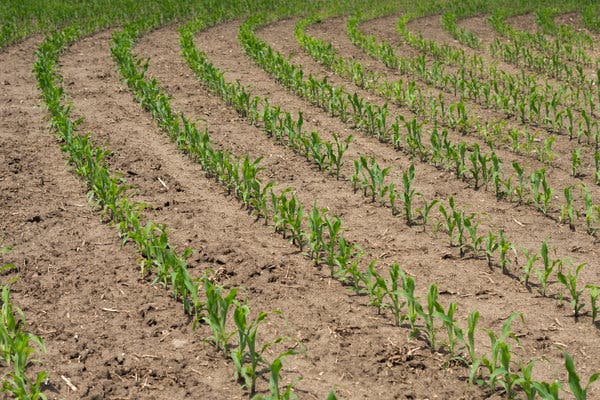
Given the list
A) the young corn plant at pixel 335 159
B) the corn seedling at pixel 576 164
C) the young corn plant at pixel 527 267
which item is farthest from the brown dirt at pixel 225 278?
the corn seedling at pixel 576 164

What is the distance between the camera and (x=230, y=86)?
9203 mm

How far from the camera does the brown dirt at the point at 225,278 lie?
151 inches

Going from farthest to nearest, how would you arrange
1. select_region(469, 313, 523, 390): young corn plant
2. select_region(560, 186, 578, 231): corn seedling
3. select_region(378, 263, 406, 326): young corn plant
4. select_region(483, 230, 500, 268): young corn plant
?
1. select_region(560, 186, 578, 231): corn seedling
2. select_region(483, 230, 500, 268): young corn plant
3. select_region(378, 263, 406, 326): young corn plant
4. select_region(469, 313, 523, 390): young corn plant

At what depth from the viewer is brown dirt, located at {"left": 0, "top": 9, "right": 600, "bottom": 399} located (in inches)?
151

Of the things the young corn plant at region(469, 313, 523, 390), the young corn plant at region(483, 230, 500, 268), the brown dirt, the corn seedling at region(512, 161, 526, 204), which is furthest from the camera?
the corn seedling at region(512, 161, 526, 204)

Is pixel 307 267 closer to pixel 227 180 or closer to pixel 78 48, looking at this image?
pixel 227 180

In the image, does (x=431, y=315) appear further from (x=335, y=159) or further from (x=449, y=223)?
(x=335, y=159)

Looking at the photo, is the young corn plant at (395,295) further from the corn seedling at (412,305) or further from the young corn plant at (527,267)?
the young corn plant at (527,267)

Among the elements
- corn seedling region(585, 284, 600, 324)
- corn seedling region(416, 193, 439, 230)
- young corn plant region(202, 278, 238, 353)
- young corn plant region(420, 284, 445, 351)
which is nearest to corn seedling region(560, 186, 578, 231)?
corn seedling region(416, 193, 439, 230)

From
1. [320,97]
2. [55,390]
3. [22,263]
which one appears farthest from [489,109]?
[55,390]

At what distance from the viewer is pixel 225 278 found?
4863mm

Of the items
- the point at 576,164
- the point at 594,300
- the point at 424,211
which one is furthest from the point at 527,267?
the point at 576,164

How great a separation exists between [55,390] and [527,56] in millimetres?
9443

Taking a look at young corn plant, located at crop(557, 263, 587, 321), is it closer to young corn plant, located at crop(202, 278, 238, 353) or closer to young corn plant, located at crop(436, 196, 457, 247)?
young corn plant, located at crop(436, 196, 457, 247)
